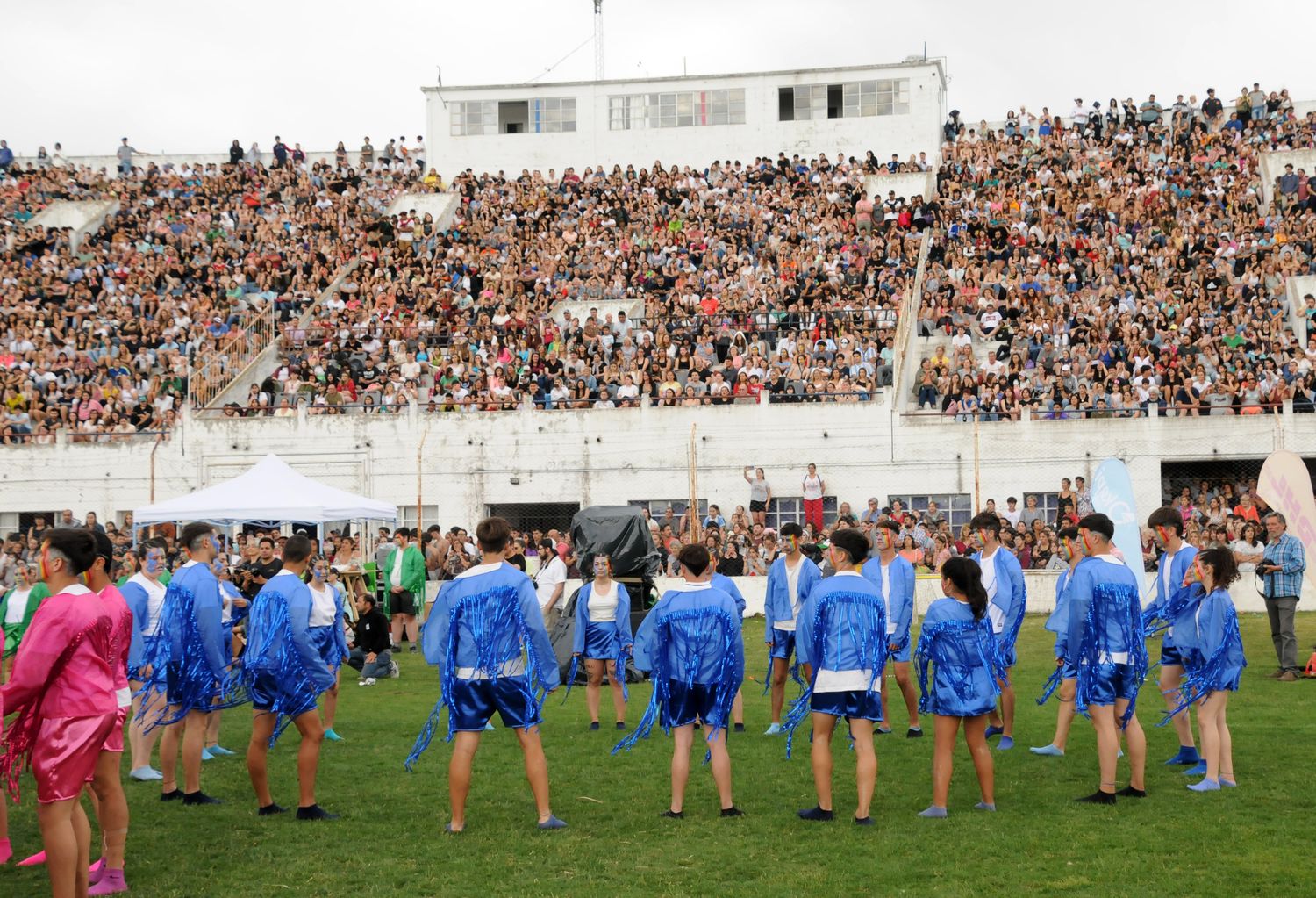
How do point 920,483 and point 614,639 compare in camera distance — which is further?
point 920,483

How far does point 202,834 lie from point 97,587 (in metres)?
1.63

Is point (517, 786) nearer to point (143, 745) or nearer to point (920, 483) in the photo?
point (143, 745)

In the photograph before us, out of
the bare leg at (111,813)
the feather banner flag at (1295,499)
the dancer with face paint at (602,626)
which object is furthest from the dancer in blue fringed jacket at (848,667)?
the feather banner flag at (1295,499)

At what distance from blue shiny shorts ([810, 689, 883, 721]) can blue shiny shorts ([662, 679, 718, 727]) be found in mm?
652

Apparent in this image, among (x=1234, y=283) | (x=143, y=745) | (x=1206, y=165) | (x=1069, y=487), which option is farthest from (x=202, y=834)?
(x=1206, y=165)

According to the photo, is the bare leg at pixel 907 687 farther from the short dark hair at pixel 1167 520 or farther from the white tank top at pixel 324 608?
the white tank top at pixel 324 608

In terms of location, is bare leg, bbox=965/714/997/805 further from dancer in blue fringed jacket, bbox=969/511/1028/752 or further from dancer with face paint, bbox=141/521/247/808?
dancer with face paint, bbox=141/521/247/808

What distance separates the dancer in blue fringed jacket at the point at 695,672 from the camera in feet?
27.4

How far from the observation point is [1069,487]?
2308cm

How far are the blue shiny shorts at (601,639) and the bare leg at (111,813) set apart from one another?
5.74 m

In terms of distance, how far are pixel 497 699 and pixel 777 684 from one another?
435cm

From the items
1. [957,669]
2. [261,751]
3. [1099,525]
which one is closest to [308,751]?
[261,751]

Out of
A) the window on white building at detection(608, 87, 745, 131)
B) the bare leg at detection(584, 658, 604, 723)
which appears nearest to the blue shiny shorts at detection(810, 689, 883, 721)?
the bare leg at detection(584, 658, 604, 723)

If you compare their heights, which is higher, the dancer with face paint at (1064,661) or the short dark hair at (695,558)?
the short dark hair at (695,558)
